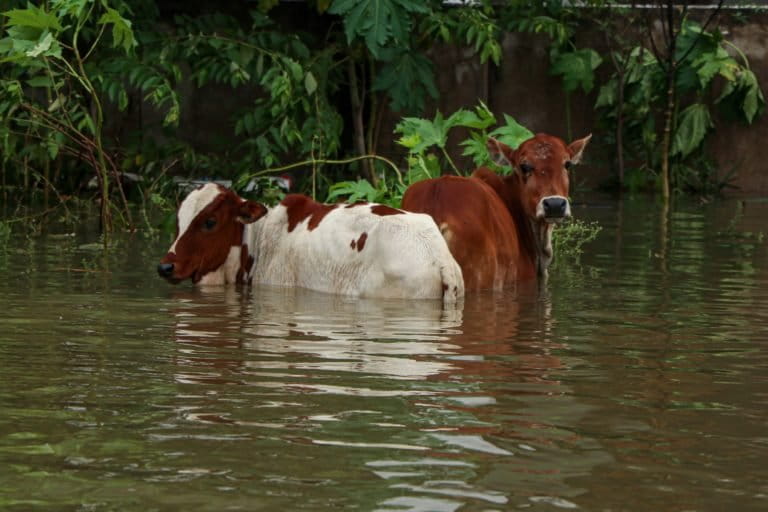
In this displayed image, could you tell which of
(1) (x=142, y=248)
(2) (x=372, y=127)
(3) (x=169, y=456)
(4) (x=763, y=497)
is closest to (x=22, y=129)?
(1) (x=142, y=248)

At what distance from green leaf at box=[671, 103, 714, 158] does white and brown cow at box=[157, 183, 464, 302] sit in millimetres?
9036

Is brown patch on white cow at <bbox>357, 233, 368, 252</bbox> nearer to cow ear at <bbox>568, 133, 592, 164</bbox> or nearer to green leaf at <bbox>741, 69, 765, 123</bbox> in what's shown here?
cow ear at <bbox>568, 133, 592, 164</bbox>

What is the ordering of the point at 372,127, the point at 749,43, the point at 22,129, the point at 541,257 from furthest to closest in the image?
the point at 749,43 → the point at 372,127 → the point at 22,129 → the point at 541,257

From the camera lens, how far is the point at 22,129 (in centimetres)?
1344

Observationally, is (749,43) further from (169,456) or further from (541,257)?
(169,456)

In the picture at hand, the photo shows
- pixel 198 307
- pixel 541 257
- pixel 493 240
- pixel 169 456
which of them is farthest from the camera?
pixel 541 257

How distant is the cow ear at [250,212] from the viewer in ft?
30.5

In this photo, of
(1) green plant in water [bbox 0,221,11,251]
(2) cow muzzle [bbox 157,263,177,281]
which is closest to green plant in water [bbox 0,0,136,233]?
(1) green plant in water [bbox 0,221,11,251]

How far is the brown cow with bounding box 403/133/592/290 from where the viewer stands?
29.2 ft

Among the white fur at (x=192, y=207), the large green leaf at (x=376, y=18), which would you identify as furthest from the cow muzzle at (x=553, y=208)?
the large green leaf at (x=376, y=18)

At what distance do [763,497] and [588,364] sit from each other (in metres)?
→ 2.22

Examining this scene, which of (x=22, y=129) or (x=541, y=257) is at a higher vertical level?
(x=22, y=129)

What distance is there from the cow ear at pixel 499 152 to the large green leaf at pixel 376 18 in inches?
78.2

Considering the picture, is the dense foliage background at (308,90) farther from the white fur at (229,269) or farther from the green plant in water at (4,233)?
the white fur at (229,269)
